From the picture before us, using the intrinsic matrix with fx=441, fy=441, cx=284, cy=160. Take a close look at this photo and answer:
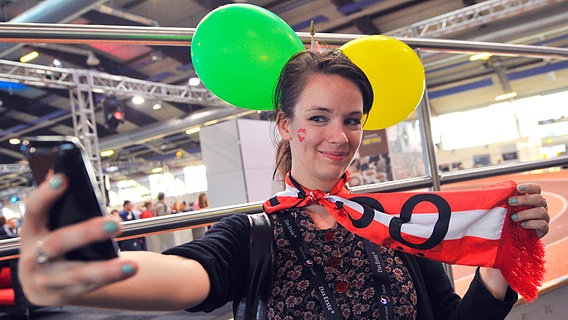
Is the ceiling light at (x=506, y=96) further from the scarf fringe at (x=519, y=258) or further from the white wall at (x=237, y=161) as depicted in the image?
the scarf fringe at (x=519, y=258)

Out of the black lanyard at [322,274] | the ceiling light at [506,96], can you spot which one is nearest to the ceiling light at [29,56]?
the black lanyard at [322,274]

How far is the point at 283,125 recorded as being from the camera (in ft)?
3.01

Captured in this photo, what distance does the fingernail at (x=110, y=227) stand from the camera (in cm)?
44

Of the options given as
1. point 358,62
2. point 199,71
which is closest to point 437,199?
point 358,62

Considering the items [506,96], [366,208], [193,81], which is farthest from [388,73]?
[506,96]

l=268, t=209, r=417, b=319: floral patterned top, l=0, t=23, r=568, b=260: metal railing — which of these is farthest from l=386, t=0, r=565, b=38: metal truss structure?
l=268, t=209, r=417, b=319: floral patterned top

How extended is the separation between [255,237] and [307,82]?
31cm

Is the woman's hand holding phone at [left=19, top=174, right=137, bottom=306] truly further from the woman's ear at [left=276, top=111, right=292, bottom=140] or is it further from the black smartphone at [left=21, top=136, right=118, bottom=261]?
the woman's ear at [left=276, top=111, right=292, bottom=140]

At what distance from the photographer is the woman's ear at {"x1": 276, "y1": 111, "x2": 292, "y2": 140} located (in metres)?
0.90

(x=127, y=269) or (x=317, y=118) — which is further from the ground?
(x=317, y=118)

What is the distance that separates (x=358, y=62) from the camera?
3.61 feet

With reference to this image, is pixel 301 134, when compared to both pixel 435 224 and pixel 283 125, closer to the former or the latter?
pixel 283 125

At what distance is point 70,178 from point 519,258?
2.41ft

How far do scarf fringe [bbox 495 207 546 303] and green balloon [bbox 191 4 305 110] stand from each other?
0.57m
